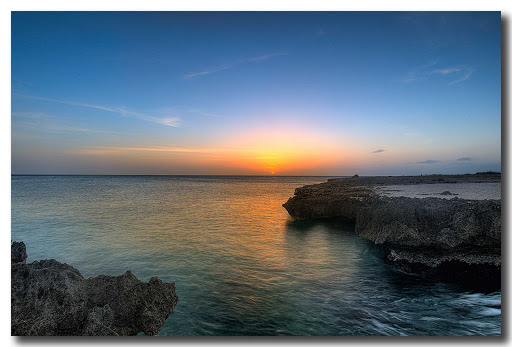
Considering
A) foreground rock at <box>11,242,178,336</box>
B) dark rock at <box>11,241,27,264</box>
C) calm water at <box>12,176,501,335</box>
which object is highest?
dark rock at <box>11,241,27,264</box>

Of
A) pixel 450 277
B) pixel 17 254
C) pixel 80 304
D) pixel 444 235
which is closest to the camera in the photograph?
pixel 80 304

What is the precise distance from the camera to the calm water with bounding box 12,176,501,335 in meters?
4.61

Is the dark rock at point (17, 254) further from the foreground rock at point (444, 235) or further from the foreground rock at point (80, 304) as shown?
the foreground rock at point (444, 235)

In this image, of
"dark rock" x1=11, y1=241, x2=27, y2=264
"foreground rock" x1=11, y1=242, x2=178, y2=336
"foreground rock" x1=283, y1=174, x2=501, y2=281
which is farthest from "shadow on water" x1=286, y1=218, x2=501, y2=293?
"dark rock" x1=11, y1=241, x2=27, y2=264

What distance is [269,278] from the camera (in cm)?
623

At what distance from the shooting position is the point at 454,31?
5641 mm

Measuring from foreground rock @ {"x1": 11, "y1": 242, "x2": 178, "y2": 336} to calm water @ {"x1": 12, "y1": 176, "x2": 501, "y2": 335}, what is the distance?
21.4 inches

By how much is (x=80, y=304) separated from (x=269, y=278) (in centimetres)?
354

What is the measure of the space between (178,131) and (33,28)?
3.95 metres

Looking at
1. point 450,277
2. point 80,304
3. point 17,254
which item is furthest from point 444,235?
point 17,254

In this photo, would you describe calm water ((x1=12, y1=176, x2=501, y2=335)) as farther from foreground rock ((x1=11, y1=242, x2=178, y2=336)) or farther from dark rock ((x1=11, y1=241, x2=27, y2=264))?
dark rock ((x1=11, y1=241, x2=27, y2=264))

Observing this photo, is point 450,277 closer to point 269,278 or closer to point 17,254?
point 269,278

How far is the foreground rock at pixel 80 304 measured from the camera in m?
4.04
